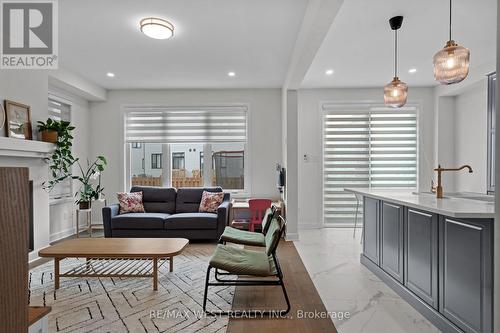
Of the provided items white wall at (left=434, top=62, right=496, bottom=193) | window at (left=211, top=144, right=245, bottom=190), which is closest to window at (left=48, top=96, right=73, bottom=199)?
window at (left=211, top=144, right=245, bottom=190)

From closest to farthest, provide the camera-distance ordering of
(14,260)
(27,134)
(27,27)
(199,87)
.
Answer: (14,260) < (27,27) < (27,134) < (199,87)

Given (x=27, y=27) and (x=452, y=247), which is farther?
(x=27, y=27)

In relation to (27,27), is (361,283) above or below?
below

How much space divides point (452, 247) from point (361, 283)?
4.21 feet

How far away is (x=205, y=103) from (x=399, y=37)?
359 centimetres

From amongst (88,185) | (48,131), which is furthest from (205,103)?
(48,131)

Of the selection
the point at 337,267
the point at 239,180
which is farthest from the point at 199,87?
the point at 337,267

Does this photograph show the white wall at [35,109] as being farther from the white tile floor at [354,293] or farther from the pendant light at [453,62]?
the pendant light at [453,62]

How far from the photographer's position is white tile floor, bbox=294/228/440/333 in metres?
2.33

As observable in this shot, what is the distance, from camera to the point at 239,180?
615 centimetres

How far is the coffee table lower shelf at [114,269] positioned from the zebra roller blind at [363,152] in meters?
3.70

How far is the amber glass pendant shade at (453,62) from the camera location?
2.59 metres

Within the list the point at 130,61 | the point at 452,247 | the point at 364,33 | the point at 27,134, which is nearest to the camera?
the point at 452,247

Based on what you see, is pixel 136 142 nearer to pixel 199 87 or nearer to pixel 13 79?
pixel 199 87
